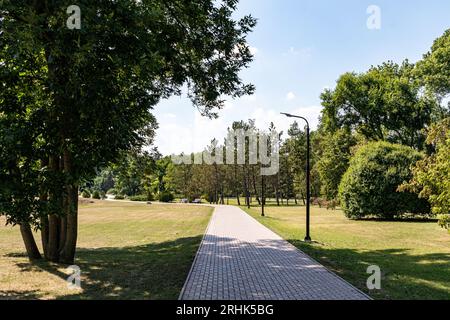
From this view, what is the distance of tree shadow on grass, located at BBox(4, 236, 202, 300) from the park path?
52 centimetres

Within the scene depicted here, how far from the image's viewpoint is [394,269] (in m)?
11.9

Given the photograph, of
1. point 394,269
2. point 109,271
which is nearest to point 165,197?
point 109,271

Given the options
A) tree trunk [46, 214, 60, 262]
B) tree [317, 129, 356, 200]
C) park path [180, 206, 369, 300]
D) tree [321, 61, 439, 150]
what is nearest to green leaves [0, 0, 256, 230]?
tree trunk [46, 214, 60, 262]

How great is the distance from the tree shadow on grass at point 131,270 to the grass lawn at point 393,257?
481 centimetres

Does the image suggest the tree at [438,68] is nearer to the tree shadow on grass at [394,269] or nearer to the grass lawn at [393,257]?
the grass lawn at [393,257]

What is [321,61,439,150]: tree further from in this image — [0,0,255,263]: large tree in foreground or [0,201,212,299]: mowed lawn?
[0,0,255,263]: large tree in foreground

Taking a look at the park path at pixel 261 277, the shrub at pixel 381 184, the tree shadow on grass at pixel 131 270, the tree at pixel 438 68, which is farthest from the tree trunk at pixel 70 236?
the tree at pixel 438 68

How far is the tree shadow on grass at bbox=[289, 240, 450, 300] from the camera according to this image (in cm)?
905

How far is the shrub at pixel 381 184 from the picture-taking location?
99.0 feet

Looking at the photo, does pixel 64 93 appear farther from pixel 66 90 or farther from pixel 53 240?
pixel 53 240

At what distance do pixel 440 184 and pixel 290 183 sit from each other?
209 feet

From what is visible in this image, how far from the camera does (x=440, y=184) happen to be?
45.0ft

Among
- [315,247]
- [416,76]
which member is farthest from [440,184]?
[416,76]

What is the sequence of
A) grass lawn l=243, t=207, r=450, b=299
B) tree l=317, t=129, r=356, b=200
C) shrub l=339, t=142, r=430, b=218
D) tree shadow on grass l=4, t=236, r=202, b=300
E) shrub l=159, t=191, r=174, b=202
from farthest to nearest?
1. shrub l=159, t=191, r=174, b=202
2. tree l=317, t=129, r=356, b=200
3. shrub l=339, t=142, r=430, b=218
4. grass lawn l=243, t=207, r=450, b=299
5. tree shadow on grass l=4, t=236, r=202, b=300
